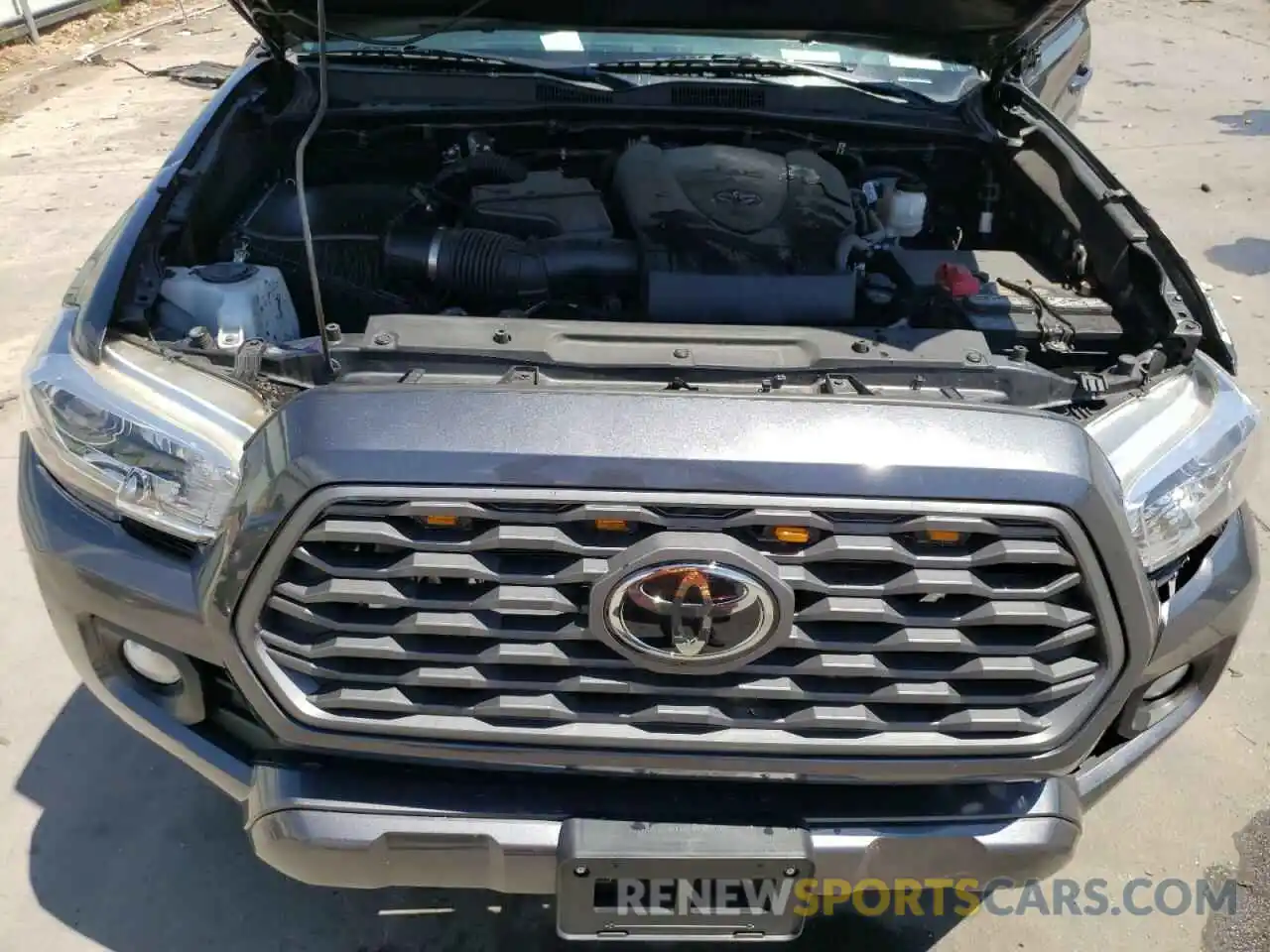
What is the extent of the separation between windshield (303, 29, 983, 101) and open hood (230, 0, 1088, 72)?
37 millimetres

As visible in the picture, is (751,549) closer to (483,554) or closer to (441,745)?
(483,554)

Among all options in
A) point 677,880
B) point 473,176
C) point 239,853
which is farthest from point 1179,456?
point 239,853

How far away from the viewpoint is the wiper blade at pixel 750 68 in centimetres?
292

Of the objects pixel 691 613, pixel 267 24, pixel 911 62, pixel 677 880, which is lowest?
pixel 677 880

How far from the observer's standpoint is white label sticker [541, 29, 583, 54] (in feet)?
9.42

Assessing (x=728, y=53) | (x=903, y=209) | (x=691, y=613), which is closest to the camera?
(x=691, y=613)

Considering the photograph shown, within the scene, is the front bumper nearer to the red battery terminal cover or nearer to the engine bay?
the engine bay

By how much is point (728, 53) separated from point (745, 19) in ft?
0.55

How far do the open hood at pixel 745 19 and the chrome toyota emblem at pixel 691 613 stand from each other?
5.89 feet

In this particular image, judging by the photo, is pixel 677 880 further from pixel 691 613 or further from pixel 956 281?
pixel 956 281

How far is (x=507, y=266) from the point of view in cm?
231

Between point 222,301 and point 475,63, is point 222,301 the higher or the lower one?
the lower one

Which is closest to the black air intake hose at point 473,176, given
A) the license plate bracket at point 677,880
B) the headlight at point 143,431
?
the headlight at point 143,431

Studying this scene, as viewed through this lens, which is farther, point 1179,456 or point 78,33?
point 78,33
